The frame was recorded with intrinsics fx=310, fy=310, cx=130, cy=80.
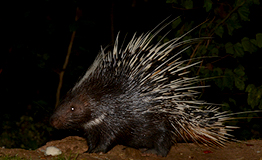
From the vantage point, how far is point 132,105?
123 inches

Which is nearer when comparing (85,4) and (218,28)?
(218,28)

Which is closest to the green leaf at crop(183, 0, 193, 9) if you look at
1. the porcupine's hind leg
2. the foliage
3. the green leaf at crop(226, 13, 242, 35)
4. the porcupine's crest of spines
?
the foliage

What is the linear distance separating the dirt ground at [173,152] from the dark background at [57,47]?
0.68 metres

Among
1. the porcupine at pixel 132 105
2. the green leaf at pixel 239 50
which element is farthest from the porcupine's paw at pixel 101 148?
the green leaf at pixel 239 50

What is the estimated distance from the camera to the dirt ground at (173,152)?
298cm

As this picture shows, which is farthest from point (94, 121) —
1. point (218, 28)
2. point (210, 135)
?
point (218, 28)

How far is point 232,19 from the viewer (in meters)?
3.74

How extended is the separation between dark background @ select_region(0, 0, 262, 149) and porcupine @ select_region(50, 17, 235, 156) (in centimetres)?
61

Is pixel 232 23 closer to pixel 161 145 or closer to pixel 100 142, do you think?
pixel 161 145

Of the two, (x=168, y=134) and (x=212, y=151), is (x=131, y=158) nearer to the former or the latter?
(x=168, y=134)

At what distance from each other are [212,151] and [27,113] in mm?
5157

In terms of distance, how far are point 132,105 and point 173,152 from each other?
0.76m

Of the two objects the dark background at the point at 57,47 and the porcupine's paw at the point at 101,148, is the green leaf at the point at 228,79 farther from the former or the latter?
the porcupine's paw at the point at 101,148

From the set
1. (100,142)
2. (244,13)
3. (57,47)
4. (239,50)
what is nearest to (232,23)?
(244,13)
